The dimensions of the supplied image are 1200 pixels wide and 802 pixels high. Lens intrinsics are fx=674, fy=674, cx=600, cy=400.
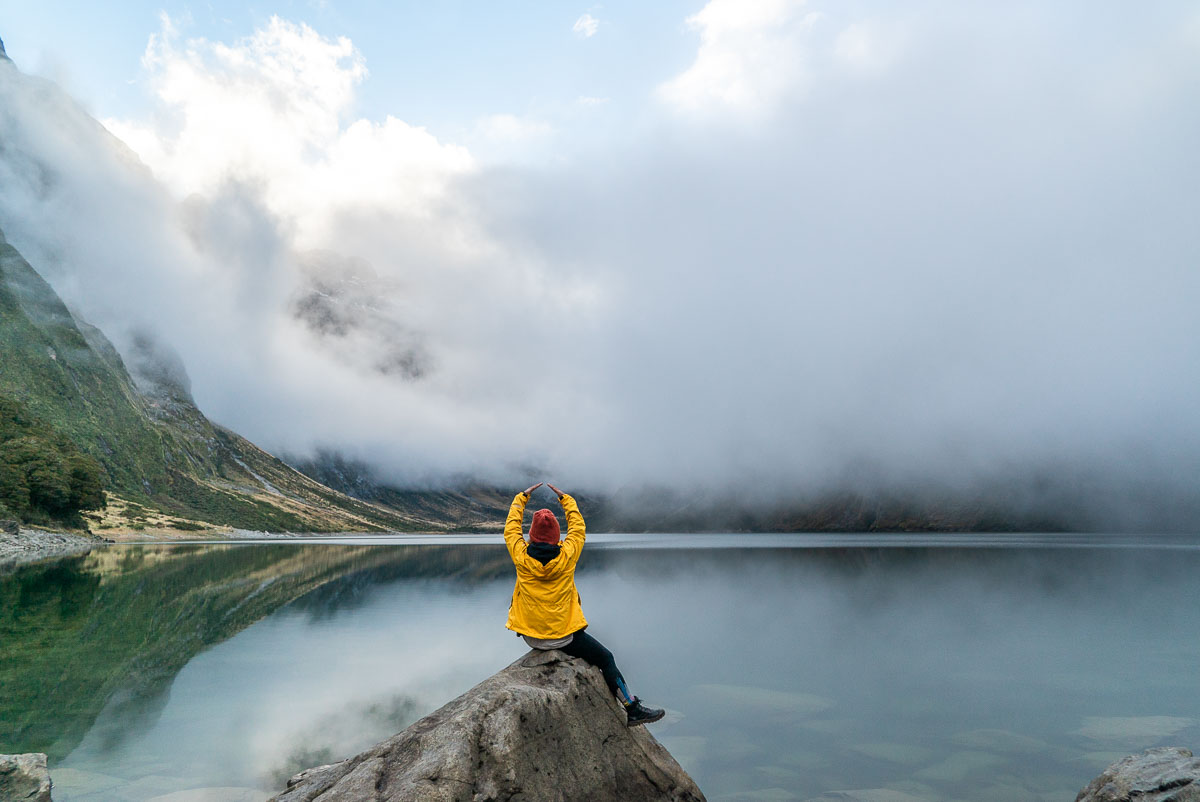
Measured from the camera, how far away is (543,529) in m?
10.4

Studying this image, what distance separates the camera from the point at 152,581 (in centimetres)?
5288

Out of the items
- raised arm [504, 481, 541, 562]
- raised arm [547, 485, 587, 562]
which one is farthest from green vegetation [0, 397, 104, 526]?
raised arm [547, 485, 587, 562]

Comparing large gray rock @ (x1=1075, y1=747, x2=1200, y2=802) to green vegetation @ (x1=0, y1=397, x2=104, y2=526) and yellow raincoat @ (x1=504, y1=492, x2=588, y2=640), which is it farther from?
green vegetation @ (x1=0, y1=397, x2=104, y2=526)

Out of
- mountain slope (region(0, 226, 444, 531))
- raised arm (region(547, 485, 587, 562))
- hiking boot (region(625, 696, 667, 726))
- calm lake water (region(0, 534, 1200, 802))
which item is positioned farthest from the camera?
mountain slope (region(0, 226, 444, 531))

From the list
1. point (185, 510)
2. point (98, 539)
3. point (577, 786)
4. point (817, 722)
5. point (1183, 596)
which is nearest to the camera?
point (577, 786)

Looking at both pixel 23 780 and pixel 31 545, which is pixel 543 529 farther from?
pixel 31 545

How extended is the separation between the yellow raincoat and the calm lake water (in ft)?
26.9

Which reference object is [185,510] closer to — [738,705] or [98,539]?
[98,539]

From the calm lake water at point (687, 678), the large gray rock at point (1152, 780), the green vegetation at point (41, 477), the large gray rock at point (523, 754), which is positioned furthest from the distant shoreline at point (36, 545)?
the large gray rock at point (1152, 780)

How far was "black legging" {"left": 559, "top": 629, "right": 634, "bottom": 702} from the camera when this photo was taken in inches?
428

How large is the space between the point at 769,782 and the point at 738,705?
6934 mm

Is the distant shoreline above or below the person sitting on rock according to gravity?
below

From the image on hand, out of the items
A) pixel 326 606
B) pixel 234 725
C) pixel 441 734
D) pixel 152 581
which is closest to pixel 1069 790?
pixel 441 734

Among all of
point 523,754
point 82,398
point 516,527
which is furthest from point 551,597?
point 82,398
